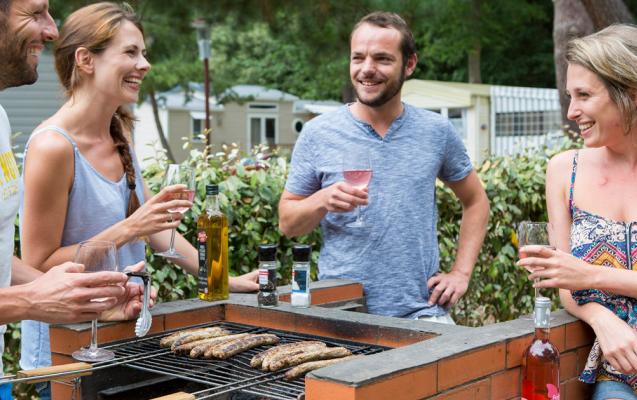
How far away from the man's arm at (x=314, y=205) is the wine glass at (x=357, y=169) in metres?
0.07

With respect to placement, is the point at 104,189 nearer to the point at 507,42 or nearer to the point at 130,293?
the point at 130,293

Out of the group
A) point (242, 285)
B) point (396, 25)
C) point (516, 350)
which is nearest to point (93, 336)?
point (242, 285)

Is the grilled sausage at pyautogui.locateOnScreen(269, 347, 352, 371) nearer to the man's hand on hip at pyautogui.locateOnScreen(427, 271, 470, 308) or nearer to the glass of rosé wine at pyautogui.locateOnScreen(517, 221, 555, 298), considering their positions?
the glass of rosé wine at pyautogui.locateOnScreen(517, 221, 555, 298)

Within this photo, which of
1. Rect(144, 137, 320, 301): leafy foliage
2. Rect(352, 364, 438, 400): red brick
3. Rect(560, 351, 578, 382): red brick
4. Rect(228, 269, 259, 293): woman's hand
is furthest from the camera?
Rect(144, 137, 320, 301): leafy foliage

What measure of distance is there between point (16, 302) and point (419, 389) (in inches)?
46.6

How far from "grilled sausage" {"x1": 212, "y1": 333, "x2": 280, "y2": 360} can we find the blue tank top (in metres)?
0.62

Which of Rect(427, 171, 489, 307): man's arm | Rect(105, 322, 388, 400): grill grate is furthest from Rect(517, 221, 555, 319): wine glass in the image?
Rect(427, 171, 489, 307): man's arm

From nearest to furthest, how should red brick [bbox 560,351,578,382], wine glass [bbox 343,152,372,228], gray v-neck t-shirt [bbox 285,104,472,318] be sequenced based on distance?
red brick [bbox 560,351,578,382], wine glass [bbox 343,152,372,228], gray v-neck t-shirt [bbox 285,104,472,318]

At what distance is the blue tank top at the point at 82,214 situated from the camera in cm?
323

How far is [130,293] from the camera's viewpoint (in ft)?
10.1

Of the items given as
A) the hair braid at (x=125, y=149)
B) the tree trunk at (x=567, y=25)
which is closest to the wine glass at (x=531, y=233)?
the hair braid at (x=125, y=149)

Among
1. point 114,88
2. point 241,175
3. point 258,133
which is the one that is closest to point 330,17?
point 241,175

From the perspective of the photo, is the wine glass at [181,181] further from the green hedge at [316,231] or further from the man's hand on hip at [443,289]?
the green hedge at [316,231]

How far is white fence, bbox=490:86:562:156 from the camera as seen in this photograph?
22.9 m
